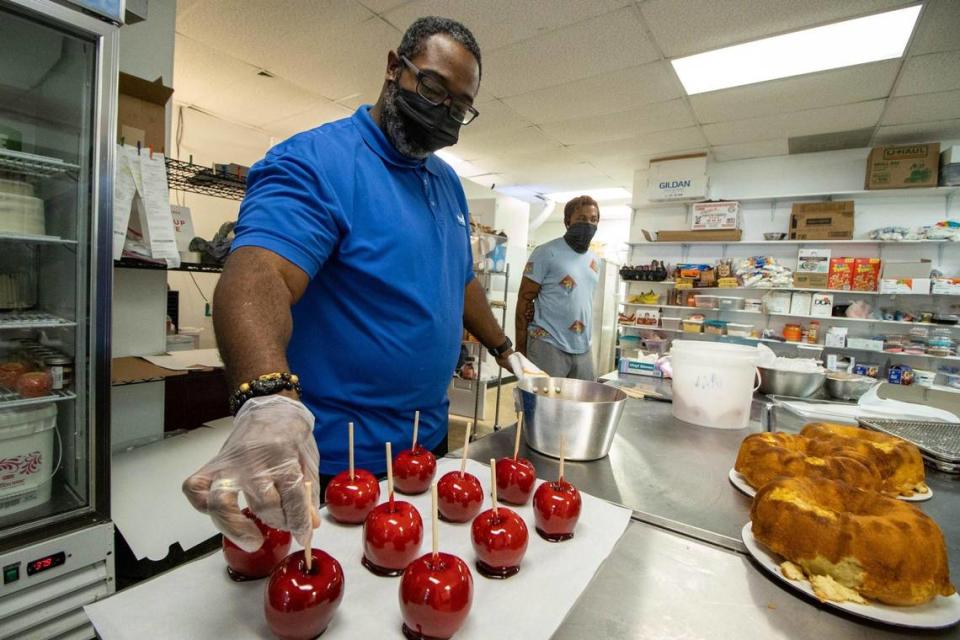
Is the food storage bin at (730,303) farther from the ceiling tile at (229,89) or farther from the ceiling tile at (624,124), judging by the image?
the ceiling tile at (229,89)

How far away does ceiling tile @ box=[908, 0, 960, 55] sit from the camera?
2.35 metres

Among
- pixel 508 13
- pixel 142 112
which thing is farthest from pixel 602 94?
pixel 142 112

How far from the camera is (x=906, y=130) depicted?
389 centimetres

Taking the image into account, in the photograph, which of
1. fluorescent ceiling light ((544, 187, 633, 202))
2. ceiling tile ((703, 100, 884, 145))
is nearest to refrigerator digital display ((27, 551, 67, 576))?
ceiling tile ((703, 100, 884, 145))

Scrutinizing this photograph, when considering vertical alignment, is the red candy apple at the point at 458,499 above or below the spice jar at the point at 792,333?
below

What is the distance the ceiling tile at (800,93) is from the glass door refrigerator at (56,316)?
3.82 metres

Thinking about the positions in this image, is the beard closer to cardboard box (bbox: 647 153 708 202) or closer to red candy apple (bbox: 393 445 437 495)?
red candy apple (bbox: 393 445 437 495)

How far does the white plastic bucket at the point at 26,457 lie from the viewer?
1422mm

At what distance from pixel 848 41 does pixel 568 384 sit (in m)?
3.13

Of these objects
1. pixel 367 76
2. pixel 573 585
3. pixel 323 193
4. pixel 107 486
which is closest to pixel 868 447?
pixel 573 585

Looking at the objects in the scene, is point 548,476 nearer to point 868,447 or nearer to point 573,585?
point 573,585

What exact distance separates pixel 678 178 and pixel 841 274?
6.09ft

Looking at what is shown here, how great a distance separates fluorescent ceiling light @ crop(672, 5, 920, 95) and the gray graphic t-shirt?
1.54m

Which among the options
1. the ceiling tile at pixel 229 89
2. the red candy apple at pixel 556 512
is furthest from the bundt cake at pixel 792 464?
the ceiling tile at pixel 229 89
